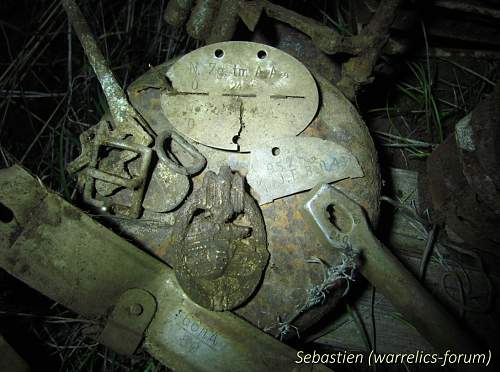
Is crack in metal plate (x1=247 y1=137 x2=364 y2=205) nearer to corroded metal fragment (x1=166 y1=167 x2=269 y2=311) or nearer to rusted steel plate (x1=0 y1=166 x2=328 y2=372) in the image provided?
corroded metal fragment (x1=166 y1=167 x2=269 y2=311)

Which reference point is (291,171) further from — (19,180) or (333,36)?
(19,180)

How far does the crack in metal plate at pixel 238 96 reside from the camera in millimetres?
851

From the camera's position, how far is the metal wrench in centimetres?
77

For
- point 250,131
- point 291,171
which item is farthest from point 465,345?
point 250,131

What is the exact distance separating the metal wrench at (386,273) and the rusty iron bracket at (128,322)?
1.32 ft

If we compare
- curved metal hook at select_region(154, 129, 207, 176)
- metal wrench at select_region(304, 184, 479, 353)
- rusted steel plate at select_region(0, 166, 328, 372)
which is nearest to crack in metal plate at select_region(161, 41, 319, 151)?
curved metal hook at select_region(154, 129, 207, 176)

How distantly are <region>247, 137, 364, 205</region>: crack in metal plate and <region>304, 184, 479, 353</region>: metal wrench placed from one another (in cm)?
6

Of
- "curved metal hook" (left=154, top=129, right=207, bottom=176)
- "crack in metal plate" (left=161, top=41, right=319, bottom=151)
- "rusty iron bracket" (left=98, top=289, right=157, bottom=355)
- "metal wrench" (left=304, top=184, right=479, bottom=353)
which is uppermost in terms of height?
"crack in metal plate" (left=161, top=41, right=319, bottom=151)

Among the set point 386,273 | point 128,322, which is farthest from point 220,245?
point 386,273

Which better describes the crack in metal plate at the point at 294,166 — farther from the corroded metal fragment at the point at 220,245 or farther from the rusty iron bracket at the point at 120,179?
the rusty iron bracket at the point at 120,179

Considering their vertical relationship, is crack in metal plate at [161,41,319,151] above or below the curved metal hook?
above

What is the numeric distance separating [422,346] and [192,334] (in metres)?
0.74

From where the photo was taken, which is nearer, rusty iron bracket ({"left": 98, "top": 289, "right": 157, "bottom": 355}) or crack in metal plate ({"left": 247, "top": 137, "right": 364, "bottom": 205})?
rusty iron bracket ({"left": 98, "top": 289, "right": 157, "bottom": 355})

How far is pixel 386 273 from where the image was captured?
30.4 inches
